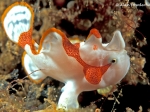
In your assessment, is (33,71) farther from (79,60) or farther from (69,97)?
(79,60)

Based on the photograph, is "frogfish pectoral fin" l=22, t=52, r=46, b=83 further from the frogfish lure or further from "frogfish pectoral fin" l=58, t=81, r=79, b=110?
"frogfish pectoral fin" l=58, t=81, r=79, b=110

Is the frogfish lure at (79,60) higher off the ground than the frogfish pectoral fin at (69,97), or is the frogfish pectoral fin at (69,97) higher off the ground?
the frogfish lure at (79,60)

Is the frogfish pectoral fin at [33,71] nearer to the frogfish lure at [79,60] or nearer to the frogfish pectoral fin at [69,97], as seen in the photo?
the frogfish lure at [79,60]

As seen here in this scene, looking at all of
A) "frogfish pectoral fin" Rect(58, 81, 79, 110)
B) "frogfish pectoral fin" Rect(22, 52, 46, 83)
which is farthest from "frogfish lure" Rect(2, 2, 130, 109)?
"frogfish pectoral fin" Rect(22, 52, 46, 83)

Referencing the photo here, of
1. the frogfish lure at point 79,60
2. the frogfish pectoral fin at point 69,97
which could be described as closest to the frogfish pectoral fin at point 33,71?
the frogfish lure at point 79,60

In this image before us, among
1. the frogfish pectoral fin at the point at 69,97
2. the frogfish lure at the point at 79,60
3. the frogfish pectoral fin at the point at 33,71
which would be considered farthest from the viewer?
the frogfish pectoral fin at the point at 33,71

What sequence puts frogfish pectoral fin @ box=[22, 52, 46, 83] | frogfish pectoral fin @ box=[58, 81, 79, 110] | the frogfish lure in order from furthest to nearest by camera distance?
frogfish pectoral fin @ box=[22, 52, 46, 83]
frogfish pectoral fin @ box=[58, 81, 79, 110]
the frogfish lure

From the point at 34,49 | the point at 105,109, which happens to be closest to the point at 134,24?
the point at 105,109

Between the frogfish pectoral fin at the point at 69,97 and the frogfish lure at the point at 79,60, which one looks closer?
the frogfish lure at the point at 79,60
